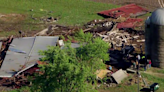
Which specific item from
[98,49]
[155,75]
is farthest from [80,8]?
[98,49]

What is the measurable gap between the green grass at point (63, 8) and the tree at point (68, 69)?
17.5 meters

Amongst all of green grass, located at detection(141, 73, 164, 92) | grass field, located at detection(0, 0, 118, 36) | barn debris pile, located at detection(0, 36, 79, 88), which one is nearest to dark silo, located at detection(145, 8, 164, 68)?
green grass, located at detection(141, 73, 164, 92)

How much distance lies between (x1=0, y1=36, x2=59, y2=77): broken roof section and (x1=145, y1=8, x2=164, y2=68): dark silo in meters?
8.97

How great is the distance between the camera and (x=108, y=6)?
42.5 metres

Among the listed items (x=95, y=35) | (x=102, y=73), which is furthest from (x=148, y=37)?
(x=95, y=35)

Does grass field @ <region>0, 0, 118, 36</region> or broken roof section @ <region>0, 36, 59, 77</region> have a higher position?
grass field @ <region>0, 0, 118, 36</region>

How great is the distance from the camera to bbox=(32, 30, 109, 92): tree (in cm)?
1828

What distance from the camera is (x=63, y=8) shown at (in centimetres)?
4197

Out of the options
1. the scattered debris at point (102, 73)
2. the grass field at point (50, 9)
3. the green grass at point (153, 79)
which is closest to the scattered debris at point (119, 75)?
the scattered debris at point (102, 73)

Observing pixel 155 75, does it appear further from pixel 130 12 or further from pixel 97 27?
pixel 130 12

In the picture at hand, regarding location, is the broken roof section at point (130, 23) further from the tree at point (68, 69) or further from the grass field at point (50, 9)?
the tree at point (68, 69)

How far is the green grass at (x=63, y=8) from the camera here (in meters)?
38.7

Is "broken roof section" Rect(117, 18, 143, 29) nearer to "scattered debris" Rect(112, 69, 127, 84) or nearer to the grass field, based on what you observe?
the grass field

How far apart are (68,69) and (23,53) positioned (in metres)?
11.5
